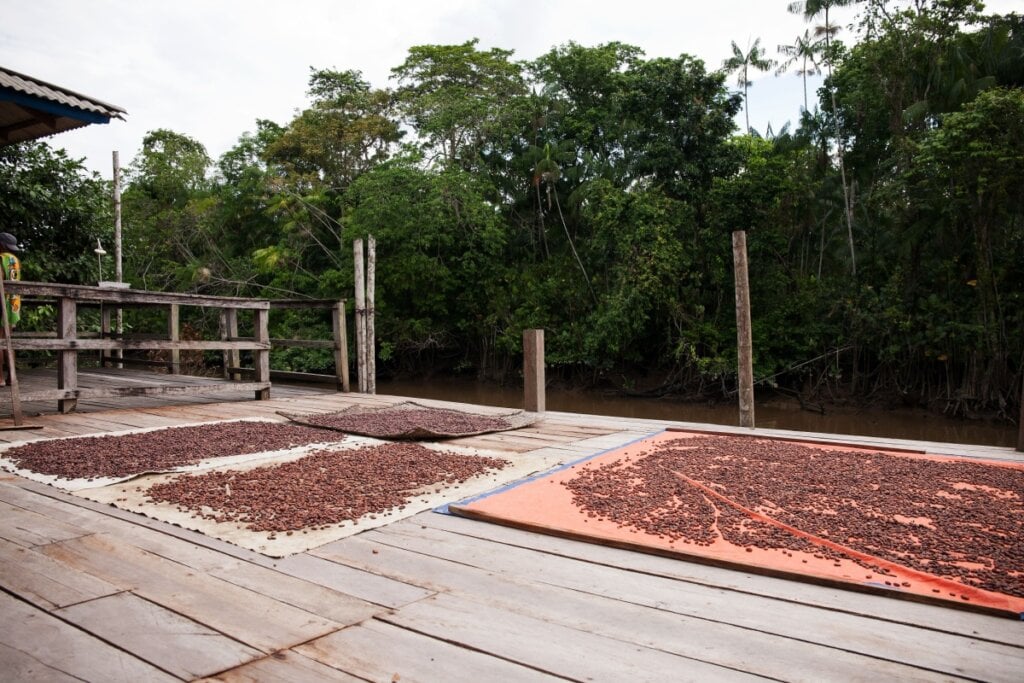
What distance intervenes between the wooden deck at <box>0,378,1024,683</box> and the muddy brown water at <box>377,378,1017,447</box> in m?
8.15

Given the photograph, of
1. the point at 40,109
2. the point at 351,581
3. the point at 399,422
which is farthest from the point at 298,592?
the point at 40,109

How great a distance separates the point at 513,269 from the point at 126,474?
39.5ft

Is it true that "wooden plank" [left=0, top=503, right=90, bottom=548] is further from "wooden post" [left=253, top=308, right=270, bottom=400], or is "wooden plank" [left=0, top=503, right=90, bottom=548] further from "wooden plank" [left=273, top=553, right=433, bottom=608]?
"wooden post" [left=253, top=308, right=270, bottom=400]

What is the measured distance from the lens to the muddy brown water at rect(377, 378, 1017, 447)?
9742mm

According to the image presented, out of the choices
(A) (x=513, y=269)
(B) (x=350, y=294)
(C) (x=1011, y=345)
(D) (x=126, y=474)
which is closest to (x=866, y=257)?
(C) (x=1011, y=345)

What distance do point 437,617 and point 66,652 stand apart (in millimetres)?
756

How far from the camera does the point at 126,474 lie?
2.84 metres

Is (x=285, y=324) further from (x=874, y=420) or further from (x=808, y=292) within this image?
(x=874, y=420)

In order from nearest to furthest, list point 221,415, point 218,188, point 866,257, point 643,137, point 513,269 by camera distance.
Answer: point 221,415 < point 866,257 < point 643,137 < point 513,269 < point 218,188

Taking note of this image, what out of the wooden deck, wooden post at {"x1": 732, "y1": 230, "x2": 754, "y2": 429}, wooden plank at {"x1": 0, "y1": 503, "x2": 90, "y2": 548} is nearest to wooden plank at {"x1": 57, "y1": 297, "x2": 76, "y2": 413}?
wooden plank at {"x1": 0, "y1": 503, "x2": 90, "y2": 548}

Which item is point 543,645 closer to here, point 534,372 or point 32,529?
point 32,529

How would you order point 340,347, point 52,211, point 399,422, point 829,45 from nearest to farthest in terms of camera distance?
point 399,422 → point 340,347 → point 52,211 → point 829,45

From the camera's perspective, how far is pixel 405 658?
134 centimetres

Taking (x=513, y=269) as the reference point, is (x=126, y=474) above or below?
below
